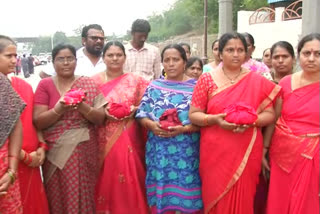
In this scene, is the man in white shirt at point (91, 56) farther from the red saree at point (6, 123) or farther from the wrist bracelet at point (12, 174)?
the wrist bracelet at point (12, 174)

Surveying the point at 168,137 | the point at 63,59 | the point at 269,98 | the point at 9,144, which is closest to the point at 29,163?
the point at 9,144

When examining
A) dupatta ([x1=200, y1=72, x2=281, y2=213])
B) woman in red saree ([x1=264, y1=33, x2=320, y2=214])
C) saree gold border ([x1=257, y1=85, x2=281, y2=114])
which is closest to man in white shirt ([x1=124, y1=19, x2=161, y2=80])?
dupatta ([x1=200, y1=72, x2=281, y2=213])

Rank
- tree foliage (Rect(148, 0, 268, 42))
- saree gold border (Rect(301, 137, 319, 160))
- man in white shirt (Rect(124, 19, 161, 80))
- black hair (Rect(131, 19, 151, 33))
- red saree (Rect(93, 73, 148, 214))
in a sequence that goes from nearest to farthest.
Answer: saree gold border (Rect(301, 137, 319, 160)) → red saree (Rect(93, 73, 148, 214)) → black hair (Rect(131, 19, 151, 33)) → man in white shirt (Rect(124, 19, 161, 80)) → tree foliage (Rect(148, 0, 268, 42))

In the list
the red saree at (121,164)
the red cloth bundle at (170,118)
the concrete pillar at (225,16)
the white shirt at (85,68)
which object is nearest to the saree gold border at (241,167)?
the red cloth bundle at (170,118)

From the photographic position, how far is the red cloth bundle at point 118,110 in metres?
3.36

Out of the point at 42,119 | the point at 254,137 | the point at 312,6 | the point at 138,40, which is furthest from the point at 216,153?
the point at 312,6

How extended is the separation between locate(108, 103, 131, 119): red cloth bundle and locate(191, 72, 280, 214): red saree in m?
0.70

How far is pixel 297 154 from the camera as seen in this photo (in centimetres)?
289

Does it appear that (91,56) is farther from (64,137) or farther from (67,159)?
(67,159)

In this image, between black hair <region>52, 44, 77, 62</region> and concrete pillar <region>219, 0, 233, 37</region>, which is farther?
concrete pillar <region>219, 0, 233, 37</region>

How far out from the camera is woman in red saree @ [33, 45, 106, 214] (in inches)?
130

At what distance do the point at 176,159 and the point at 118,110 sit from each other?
2.31 ft

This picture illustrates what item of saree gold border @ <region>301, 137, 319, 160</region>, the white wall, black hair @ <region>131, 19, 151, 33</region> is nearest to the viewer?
saree gold border @ <region>301, 137, 319, 160</region>

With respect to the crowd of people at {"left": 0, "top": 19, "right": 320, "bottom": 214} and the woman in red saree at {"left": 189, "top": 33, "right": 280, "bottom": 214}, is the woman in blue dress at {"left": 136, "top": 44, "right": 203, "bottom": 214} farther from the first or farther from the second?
the woman in red saree at {"left": 189, "top": 33, "right": 280, "bottom": 214}
